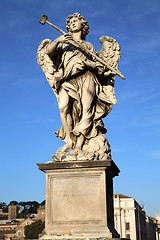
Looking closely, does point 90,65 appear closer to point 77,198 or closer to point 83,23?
point 83,23

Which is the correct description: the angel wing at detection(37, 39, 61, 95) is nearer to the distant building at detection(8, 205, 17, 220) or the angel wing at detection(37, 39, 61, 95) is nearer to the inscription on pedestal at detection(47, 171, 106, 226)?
the inscription on pedestal at detection(47, 171, 106, 226)

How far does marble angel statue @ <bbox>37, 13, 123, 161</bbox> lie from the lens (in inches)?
318

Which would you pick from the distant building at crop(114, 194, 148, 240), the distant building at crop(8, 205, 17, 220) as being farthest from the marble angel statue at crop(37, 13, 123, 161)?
the distant building at crop(8, 205, 17, 220)

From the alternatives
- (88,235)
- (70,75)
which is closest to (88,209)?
(88,235)

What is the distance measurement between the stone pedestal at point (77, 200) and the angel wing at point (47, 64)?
2.17 meters

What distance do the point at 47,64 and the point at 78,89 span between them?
115cm

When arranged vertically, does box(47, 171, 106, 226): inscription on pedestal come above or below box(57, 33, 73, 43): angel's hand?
below

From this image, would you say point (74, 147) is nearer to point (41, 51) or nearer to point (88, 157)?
point (88, 157)

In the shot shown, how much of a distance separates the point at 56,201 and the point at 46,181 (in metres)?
0.48

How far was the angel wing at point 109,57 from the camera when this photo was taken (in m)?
8.71

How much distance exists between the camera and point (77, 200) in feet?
24.3

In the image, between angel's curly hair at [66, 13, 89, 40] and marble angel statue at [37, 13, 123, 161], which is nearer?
marble angel statue at [37, 13, 123, 161]

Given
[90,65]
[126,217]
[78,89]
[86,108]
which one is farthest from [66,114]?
[126,217]

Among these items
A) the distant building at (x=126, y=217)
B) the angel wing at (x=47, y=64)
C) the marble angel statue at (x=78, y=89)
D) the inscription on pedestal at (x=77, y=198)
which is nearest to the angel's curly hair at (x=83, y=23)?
the marble angel statue at (x=78, y=89)
